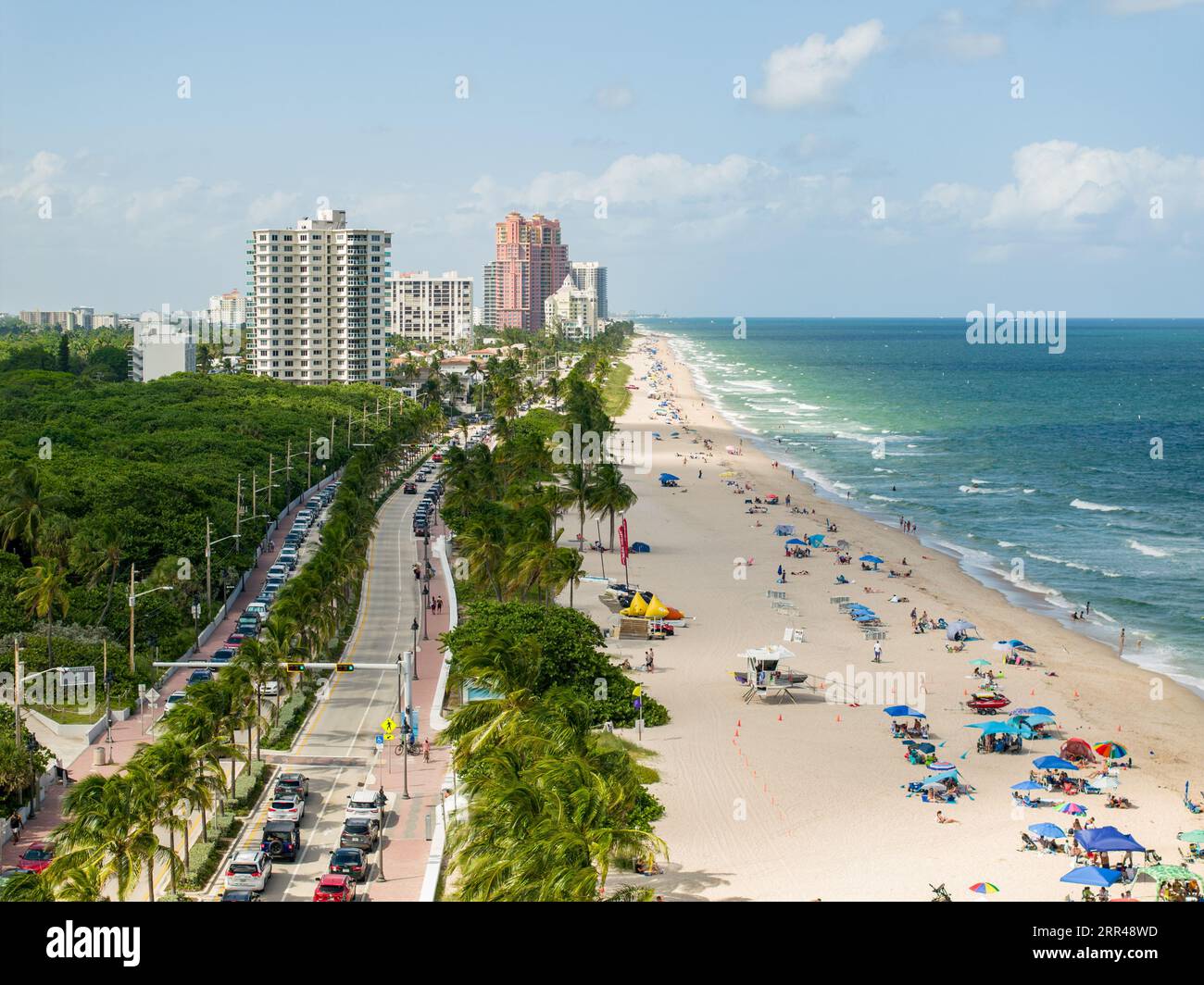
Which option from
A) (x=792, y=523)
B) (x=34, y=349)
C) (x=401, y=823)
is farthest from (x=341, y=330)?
(x=401, y=823)

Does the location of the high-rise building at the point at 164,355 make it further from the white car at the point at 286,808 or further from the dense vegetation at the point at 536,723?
the white car at the point at 286,808

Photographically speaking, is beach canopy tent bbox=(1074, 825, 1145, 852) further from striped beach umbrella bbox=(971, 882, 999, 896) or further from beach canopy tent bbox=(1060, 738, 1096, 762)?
beach canopy tent bbox=(1060, 738, 1096, 762)

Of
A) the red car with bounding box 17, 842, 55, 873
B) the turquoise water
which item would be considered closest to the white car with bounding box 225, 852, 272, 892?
the red car with bounding box 17, 842, 55, 873

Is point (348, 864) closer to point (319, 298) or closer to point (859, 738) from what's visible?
point (859, 738)

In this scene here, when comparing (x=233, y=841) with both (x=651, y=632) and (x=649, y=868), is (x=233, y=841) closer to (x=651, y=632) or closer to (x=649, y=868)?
(x=649, y=868)

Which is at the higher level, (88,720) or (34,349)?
(34,349)

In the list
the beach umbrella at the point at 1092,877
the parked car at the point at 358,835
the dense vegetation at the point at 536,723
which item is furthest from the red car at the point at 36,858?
the beach umbrella at the point at 1092,877
